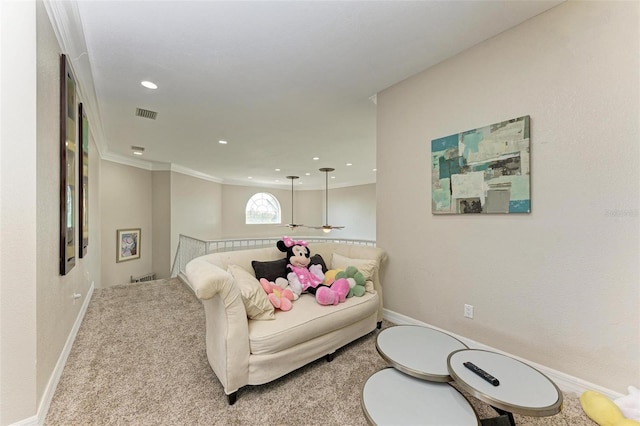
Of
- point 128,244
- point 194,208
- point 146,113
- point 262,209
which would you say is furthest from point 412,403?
point 262,209

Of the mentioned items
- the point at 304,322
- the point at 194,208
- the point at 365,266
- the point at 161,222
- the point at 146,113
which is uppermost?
the point at 146,113

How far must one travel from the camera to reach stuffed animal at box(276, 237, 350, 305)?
2137 mm

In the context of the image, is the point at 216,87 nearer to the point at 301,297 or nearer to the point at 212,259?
the point at 212,259

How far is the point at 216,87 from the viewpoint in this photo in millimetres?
2605

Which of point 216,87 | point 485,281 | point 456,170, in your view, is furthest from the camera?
point 216,87

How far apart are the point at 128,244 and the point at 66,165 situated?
4.35 m

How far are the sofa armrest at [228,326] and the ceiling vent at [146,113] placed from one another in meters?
2.61

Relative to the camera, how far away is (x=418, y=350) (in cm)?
154

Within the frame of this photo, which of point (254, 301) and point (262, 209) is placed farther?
point (262, 209)

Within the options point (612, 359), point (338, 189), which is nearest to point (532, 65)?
point (612, 359)

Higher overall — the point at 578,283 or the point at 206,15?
the point at 206,15

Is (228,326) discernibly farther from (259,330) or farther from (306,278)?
(306,278)

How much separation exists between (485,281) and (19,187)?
306 cm

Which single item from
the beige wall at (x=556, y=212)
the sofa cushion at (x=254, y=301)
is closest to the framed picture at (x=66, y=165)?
the sofa cushion at (x=254, y=301)
